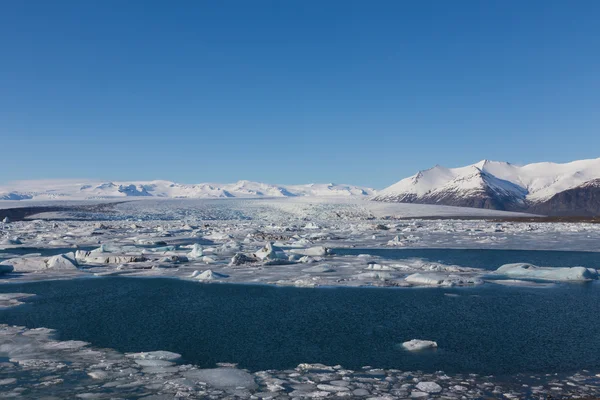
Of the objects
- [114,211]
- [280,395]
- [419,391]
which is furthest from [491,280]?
[114,211]

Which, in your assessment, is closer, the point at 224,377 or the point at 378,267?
the point at 224,377

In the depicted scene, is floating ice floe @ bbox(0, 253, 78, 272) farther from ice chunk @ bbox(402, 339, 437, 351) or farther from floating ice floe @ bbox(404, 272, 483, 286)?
ice chunk @ bbox(402, 339, 437, 351)

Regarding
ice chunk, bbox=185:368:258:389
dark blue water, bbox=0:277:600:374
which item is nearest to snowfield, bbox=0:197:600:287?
dark blue water, bbox=0:277:600:374

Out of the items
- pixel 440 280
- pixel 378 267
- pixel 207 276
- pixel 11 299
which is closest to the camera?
pixel 11 299

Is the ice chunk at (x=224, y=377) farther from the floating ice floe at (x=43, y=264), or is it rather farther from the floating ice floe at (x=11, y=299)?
the floating ice floe at (x=43, y=264)

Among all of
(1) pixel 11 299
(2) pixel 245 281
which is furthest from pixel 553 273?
(1) pixel 11 299

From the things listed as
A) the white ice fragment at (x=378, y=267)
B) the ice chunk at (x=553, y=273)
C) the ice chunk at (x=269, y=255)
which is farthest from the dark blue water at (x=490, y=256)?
the ice chunk at (x=269, y=255)

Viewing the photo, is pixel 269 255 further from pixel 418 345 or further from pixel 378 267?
pixel 418 345
